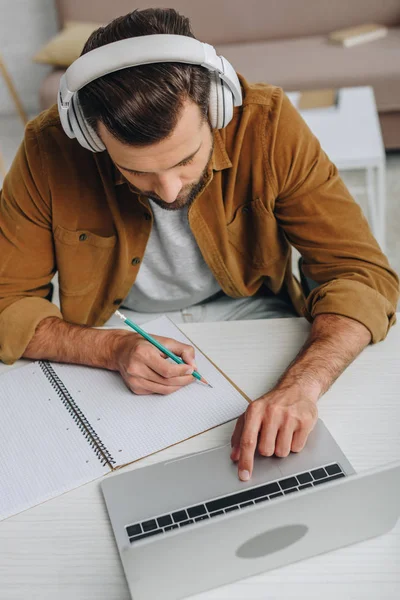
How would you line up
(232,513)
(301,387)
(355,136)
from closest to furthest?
(232,513) → (301,387) → (355,136)

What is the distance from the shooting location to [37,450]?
85 centimetres

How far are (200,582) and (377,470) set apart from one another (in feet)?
0.74

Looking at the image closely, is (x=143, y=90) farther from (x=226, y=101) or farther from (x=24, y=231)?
(x=24, y=231)

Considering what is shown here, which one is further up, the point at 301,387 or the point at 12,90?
the point at 12,90

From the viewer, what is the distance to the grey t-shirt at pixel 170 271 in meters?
1.21

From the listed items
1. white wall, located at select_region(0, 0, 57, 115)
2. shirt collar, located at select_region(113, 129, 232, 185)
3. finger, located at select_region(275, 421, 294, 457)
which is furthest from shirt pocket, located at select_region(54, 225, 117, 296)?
white wall, located at select_region(0, 0, 57, 115)

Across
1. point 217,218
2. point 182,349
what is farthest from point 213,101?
point 182,349

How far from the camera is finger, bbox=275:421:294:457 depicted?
2.55 ft

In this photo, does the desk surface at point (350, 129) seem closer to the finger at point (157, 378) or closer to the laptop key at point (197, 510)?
the finger at point (157, 378)

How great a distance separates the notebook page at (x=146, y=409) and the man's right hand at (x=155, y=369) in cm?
2

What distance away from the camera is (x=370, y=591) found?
2.14 feet

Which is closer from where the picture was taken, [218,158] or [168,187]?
[168,187]

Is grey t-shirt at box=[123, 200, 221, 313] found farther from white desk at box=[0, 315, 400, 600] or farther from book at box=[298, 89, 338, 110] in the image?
book at box=[298, 89, 338, 110]

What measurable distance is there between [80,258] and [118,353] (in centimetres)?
29
